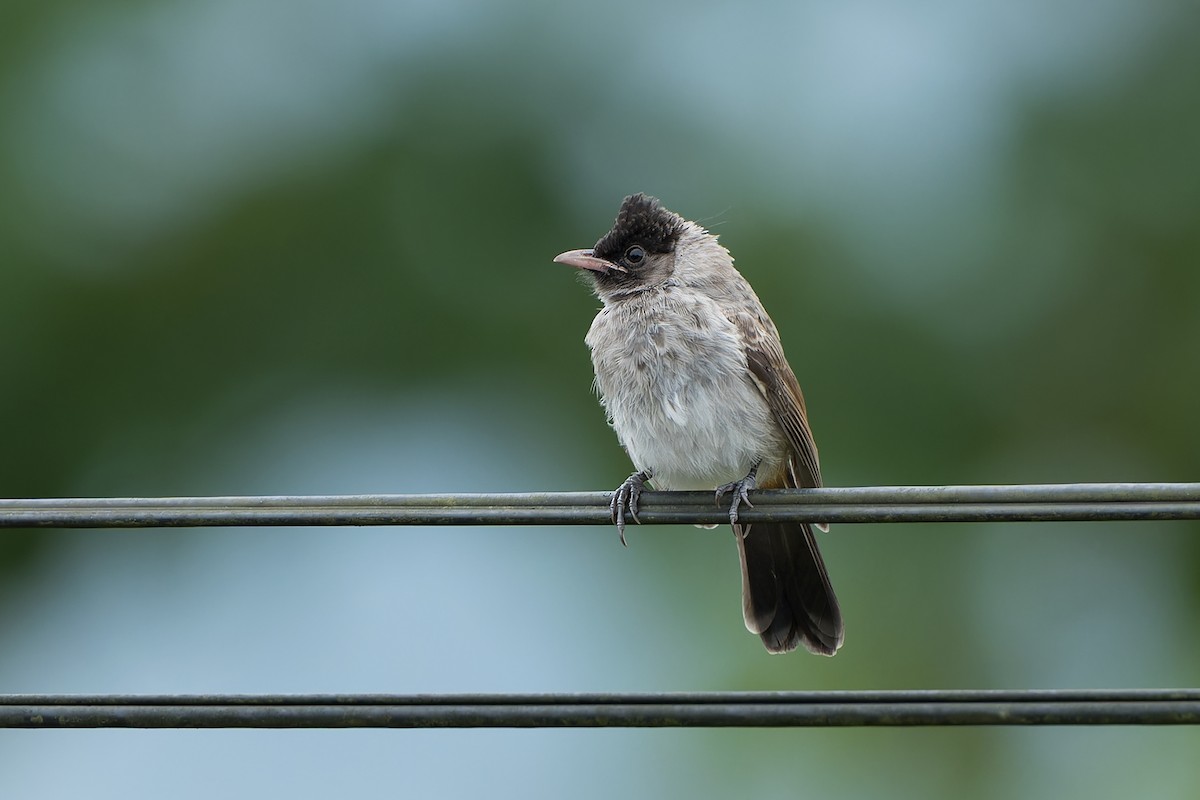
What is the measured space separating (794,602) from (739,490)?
0.83m

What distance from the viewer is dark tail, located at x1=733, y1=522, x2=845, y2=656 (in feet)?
16.2

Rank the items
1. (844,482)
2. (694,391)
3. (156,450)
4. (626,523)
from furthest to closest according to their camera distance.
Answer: (156,450), (844,482), (694,391), (626,523)

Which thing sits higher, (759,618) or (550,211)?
(550,211)

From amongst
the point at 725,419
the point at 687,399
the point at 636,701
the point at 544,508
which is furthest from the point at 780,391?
the point at 636,701

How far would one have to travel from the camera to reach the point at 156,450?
968 cm

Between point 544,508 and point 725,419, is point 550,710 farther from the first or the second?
point 725,419

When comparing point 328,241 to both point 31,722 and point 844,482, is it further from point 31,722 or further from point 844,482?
point 31,722

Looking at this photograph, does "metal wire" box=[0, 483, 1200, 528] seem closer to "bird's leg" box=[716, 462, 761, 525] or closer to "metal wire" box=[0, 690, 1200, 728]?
"metal wire" box=[0, 690, 1200, 728]

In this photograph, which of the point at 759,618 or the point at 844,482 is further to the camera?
the point at 844,482

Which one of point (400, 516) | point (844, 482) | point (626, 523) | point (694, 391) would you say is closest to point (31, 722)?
point (400, 516)

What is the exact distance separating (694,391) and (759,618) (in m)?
0.82

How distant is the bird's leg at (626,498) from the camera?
3.42 meters

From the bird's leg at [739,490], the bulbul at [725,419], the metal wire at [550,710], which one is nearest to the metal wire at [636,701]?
the metal wire at [550,710]

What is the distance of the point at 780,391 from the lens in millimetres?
5000
